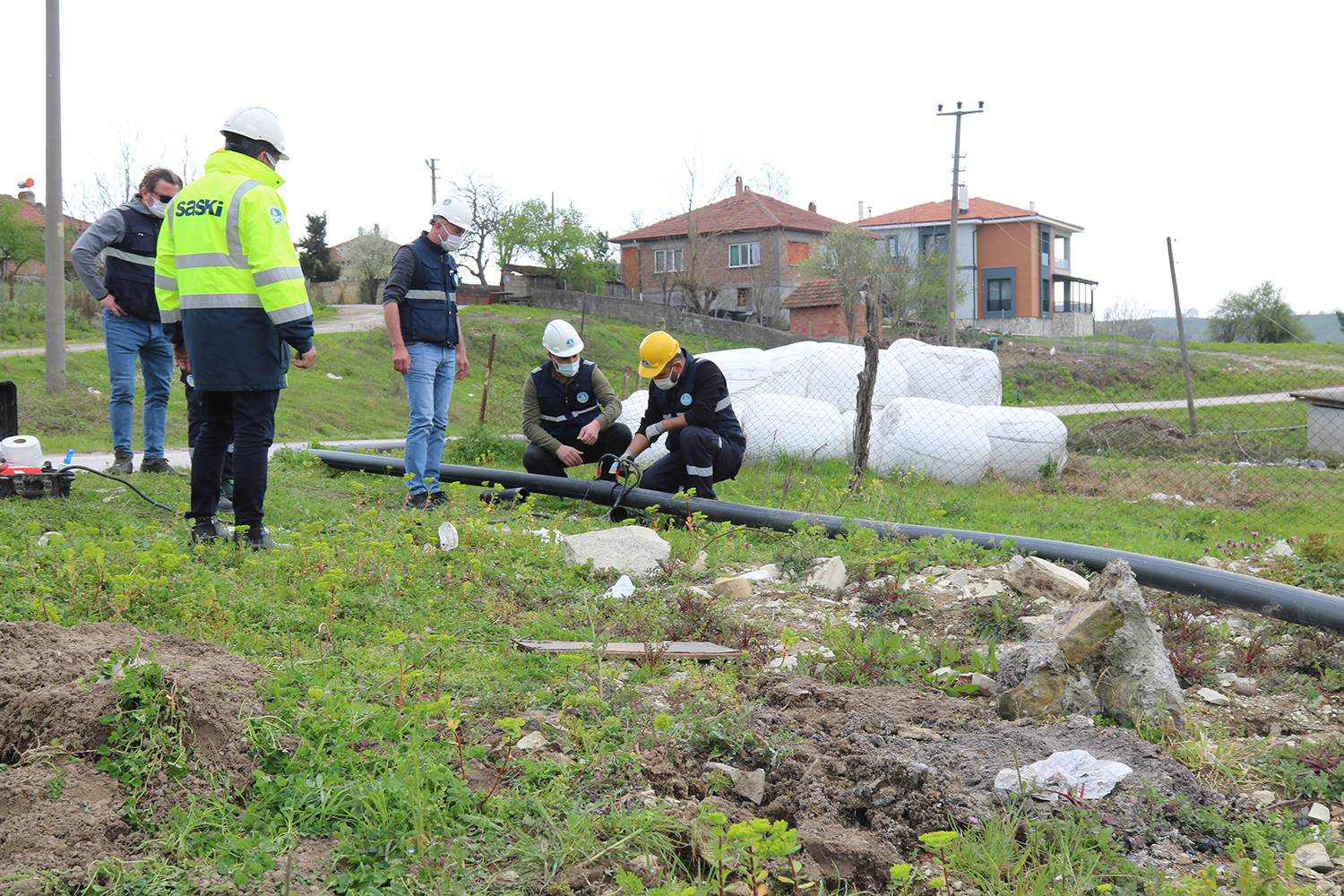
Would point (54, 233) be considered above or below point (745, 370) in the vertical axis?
above

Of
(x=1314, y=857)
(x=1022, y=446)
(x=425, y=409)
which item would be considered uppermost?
(x=425, y=409)

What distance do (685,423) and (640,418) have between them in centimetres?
245

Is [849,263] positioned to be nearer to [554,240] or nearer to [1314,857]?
[554,240]

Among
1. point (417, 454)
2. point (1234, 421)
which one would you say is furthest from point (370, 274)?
point (417, 454)

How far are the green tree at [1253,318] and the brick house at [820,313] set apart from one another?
1719 cm

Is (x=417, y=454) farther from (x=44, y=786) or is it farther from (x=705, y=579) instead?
(x=44, y=786)

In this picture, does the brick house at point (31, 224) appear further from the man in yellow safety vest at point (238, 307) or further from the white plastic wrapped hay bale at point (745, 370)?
the man in yellow safety vest at point (238, 307)

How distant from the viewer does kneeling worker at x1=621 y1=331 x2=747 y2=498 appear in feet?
19.6

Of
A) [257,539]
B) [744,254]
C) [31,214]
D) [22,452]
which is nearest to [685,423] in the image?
[257,539]

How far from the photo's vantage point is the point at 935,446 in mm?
8219

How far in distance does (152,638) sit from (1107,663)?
2849mm

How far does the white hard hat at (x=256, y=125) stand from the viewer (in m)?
4.14

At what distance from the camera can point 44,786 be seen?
1.86m

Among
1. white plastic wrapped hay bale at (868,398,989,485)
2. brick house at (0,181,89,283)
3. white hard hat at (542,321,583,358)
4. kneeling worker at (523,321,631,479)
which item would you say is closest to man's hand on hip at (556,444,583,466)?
kneeling worker at (523,321,631,479)
